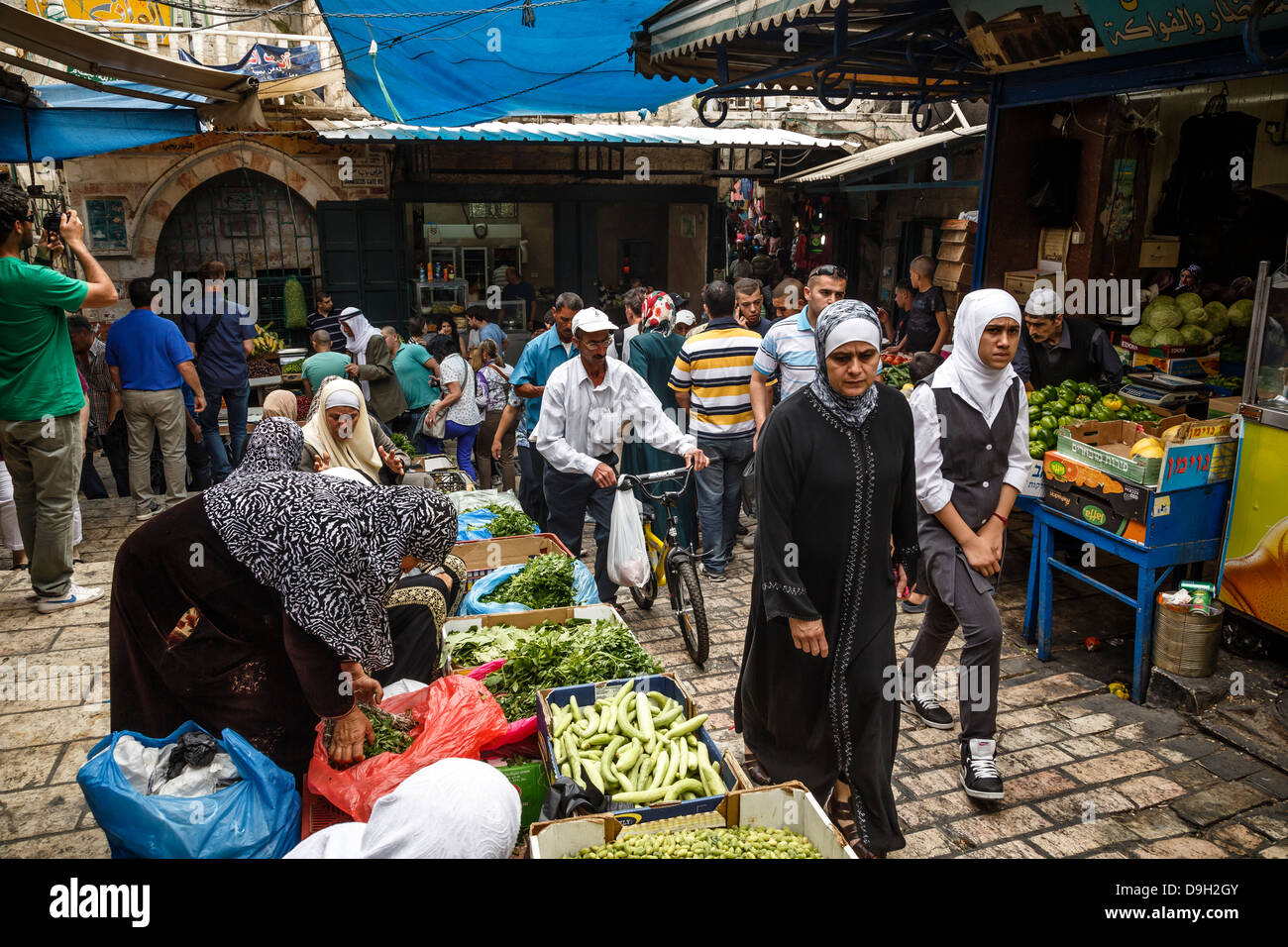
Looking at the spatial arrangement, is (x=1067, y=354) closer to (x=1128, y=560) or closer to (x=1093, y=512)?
(x=1093, y=512)

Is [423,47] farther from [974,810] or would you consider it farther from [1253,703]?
[1253,703]

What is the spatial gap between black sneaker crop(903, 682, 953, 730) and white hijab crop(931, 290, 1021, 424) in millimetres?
1567

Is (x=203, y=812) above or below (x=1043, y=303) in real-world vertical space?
below

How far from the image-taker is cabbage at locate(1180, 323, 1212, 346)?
22.7ft

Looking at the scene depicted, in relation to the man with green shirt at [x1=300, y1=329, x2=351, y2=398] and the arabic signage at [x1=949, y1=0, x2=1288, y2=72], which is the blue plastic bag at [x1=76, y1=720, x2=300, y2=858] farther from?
Answer: the arabic signage at [x1=949, y1=0, x2=1288, y2=72]

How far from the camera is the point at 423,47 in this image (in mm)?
7605

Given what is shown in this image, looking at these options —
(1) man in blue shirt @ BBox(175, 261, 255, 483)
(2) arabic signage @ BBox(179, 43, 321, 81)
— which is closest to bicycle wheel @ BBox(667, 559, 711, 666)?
(1) man in blue shirt @ BBox(175, 261, 255, 483)

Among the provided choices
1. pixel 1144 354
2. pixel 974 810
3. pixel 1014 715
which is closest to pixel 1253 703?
pixel 1014 715

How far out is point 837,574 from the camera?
11.5 ft

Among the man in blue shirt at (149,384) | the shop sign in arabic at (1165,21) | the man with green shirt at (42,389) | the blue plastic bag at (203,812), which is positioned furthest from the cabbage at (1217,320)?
the man in blue shirt at (149,384)

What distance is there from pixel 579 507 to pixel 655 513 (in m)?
0.74

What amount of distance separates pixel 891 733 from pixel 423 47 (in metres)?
6.65

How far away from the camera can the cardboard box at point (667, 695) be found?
9.99 ft

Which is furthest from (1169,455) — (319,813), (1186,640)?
(319,813)
